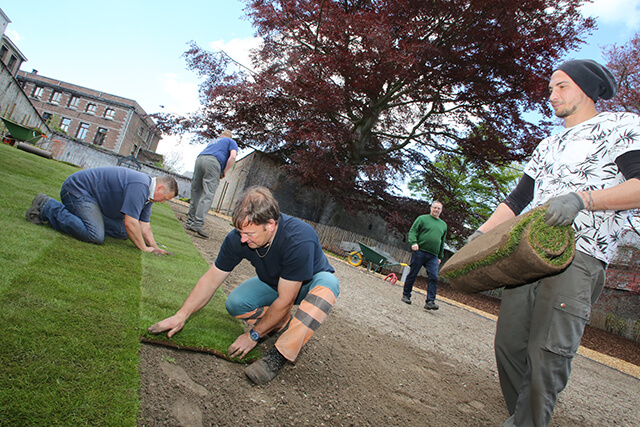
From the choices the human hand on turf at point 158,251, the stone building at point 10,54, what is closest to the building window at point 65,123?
the stone building at point 10,54

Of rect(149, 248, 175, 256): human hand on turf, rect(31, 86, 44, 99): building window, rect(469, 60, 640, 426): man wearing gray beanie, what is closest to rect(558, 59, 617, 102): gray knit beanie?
rect(469, 60, 640, 426): man wearing gray beanie

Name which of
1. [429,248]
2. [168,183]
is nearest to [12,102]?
[168,183]

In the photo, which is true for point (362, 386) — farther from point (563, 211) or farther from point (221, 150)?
point (221, 150)

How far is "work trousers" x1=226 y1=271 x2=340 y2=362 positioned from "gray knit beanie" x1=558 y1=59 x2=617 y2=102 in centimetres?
169

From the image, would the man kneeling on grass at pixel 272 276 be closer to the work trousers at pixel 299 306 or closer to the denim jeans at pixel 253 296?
the work trousers at pixel 299 306

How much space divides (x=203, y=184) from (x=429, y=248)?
386cm

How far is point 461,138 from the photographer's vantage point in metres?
13.3

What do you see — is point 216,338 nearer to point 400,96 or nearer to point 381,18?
point 381,18

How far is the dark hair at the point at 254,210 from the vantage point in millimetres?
1930

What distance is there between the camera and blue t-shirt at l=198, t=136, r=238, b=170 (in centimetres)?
589

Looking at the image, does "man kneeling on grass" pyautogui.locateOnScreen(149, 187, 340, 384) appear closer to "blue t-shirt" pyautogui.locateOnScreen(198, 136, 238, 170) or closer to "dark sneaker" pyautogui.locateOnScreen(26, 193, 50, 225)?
"dark sneaker" pyautogui.locateOnScreen(26, 193, 50, 225)

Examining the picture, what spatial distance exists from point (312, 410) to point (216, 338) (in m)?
0.74

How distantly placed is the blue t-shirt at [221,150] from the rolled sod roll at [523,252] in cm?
497

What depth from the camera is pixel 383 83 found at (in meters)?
12.0
